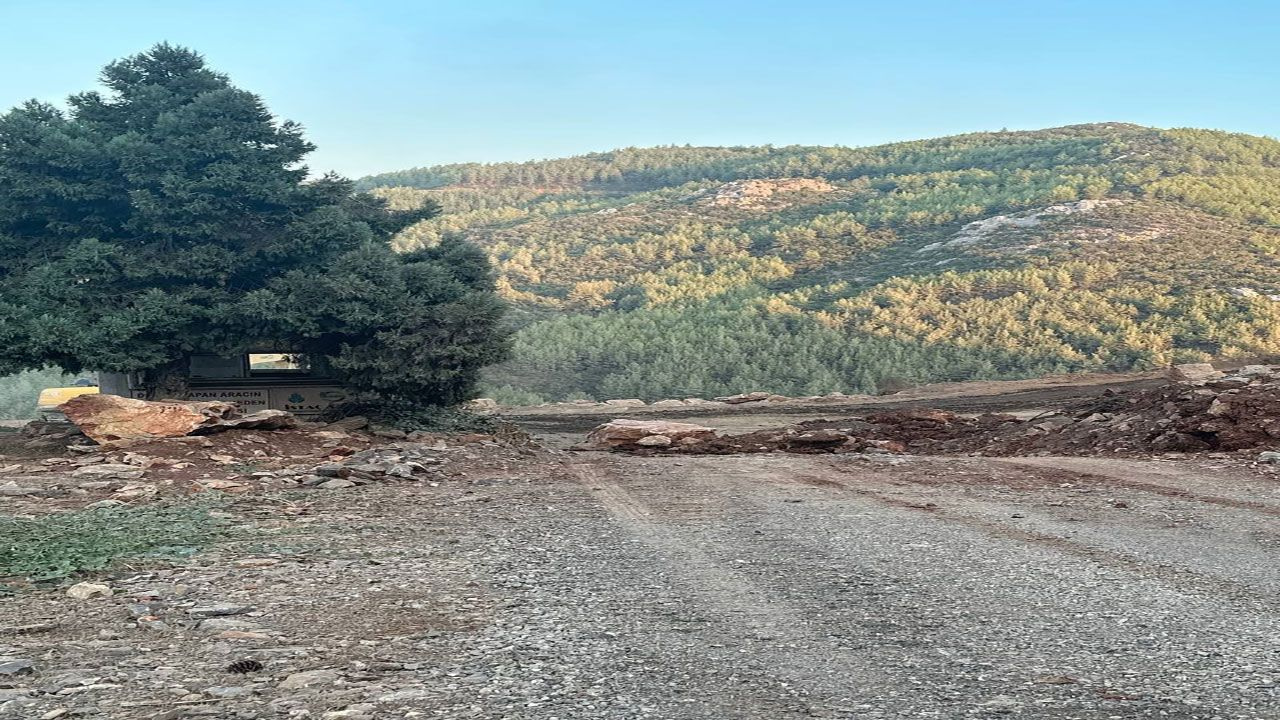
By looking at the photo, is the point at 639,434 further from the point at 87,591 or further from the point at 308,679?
the point at 308,679

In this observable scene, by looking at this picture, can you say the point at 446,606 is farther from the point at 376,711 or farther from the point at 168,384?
the point at 168,384

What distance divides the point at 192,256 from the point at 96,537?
12207 millimetres

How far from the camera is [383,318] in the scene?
19.7 metres

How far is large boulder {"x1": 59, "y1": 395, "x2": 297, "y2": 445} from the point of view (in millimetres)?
16078

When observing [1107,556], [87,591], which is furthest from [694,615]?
[87,591]

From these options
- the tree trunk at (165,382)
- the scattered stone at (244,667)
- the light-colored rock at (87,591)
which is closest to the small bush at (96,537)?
the light-colored rock at (87,591)

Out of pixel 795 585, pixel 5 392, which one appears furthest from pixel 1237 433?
pixel 5 392

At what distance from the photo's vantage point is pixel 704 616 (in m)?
6.30

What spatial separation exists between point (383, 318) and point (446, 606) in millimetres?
13825

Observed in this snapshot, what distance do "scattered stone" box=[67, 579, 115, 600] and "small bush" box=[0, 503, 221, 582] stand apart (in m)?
0.57

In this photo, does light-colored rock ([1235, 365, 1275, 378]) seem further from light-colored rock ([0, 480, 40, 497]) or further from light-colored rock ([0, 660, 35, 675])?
light-colored rock ([0, 480, 40, 497])

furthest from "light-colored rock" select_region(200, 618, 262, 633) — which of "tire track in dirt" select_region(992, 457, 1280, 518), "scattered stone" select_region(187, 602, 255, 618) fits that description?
"tire track in dirt" select_region(992, 457, 1280, 518)

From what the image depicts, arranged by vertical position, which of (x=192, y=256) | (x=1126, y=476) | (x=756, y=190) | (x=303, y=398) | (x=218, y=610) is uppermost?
(x=756, y=190)

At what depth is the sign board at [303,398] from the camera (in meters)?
22.3
